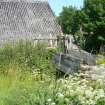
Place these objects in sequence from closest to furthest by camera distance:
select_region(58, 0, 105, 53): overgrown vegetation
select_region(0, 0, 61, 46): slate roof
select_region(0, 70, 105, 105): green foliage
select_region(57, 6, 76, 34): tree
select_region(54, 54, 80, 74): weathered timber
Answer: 1. select_region(0, 70, 105, 105): green foliage
2. select_region(54, 54, 80, 74): weathered timber
3. select_region(0, 0, 61, 46): slate roof
4. select_region(57, 6, 76, 34): tree
5. select_region(58, 0, 105, 53): overgrown vegetation

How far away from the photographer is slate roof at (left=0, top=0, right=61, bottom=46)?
1095 inches

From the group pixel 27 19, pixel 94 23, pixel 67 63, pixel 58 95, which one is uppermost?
pixel 27 19

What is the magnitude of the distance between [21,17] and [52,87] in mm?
22588

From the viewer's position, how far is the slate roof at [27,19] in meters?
27.8

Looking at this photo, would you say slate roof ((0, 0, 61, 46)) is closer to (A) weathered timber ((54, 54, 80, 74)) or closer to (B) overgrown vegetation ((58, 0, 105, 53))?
(A) weathered timber ((54, 54, 80, 74))

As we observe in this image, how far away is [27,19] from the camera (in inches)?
1166

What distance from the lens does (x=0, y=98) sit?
7004 millimetres

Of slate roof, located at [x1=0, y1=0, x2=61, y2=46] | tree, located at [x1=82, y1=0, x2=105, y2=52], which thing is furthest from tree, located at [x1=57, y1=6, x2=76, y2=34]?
tree, located at [x1=82, y1=0, x2=105, y2=52]

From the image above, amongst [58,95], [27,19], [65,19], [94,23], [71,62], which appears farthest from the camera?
[94,23]

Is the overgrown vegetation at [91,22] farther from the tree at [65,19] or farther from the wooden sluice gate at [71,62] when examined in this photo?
the wooden sluice gate at [71,62]

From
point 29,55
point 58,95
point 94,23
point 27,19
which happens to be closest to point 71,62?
point 29,55

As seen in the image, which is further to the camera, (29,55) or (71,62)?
(29,55)

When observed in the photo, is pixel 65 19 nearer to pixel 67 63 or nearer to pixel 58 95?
pixel 67 63

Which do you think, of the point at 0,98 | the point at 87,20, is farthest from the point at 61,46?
the point at 87,20
